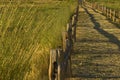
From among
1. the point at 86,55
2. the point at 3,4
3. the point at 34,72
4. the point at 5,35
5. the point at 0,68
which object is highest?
the point at 3,4

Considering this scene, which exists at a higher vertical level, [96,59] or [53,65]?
[53,65]

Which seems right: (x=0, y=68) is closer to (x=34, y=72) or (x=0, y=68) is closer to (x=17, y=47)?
(x=17, y=47)

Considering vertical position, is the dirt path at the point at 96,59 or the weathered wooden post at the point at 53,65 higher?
the weathered wooden post at the point at 53,65

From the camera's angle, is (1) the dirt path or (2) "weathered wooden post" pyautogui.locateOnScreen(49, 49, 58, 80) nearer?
(2) "weathered wooden post" pyautogui.locateOnScreen(49, 49, 58, 80)

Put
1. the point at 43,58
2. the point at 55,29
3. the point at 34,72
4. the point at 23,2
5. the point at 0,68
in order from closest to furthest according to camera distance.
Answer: the point at 0,68 → the point at 23,2 → the point at 34,72 → the point at 43,58 → the point at 55,29

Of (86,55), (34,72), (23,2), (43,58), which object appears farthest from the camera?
A: (86,55)

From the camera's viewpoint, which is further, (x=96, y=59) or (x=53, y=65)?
(x=96, y=59)

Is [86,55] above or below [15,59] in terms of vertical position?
below

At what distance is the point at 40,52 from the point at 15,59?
234 centimetres

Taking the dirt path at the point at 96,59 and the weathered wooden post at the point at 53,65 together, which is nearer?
the weathered wooden post at the point at 53,65

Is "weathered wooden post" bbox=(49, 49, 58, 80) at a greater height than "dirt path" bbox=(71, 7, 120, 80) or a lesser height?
greater

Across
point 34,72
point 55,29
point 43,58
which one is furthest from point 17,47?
point 55,29

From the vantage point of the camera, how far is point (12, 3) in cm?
497

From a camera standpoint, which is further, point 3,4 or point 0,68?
point 3,4
